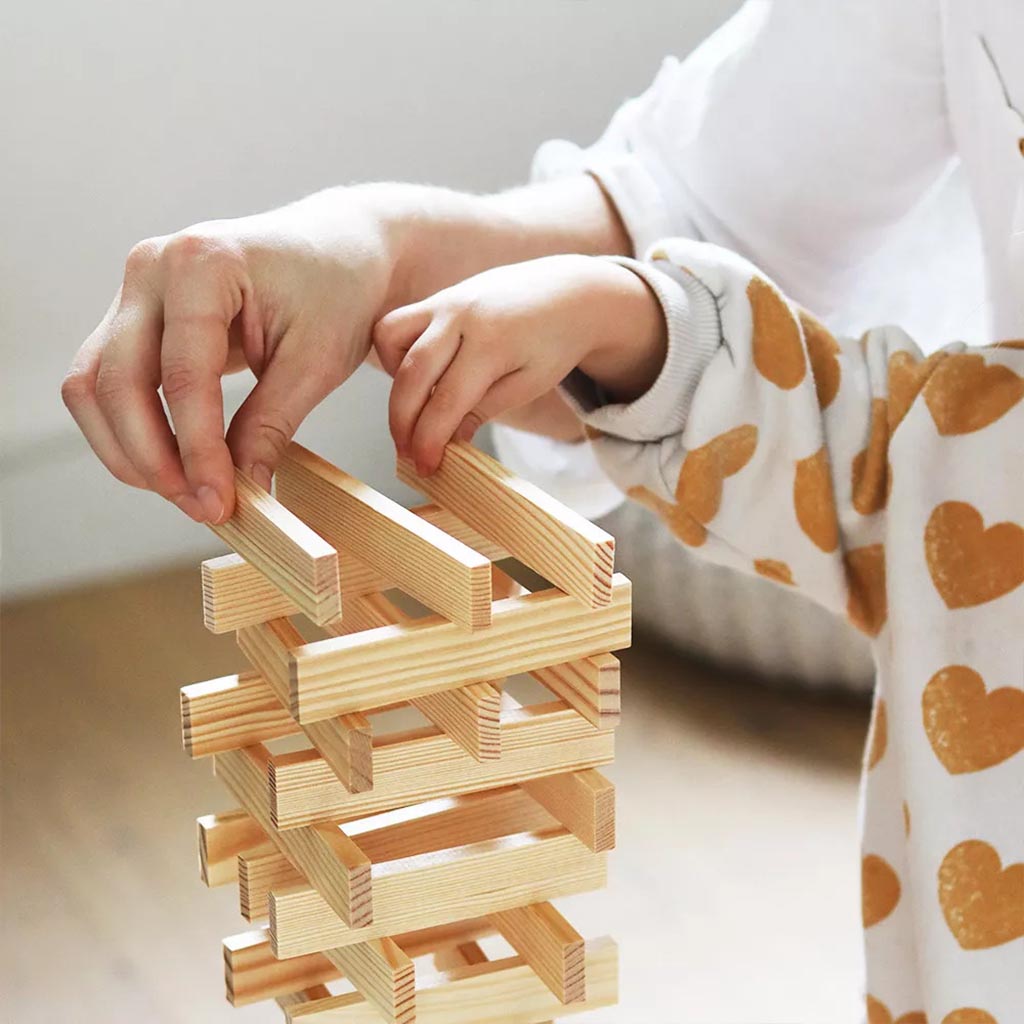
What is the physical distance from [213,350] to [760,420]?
0.22 m

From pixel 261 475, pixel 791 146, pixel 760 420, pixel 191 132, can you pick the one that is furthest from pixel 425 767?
pixel 191 132

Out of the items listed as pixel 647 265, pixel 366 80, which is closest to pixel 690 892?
pixel 647 265

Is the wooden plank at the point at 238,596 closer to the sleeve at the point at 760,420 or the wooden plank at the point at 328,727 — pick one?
the wooden plank at the point at 328,727

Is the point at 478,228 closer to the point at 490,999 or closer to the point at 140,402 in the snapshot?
the point at 140,402

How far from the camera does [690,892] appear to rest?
0.95 metres

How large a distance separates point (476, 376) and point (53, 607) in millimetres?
1051

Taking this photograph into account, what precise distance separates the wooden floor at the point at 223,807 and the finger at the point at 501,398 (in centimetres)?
46

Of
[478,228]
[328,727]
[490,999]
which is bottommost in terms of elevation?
[490,999]

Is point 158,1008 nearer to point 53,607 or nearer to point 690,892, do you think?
point 690,892

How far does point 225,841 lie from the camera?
0.47 metres

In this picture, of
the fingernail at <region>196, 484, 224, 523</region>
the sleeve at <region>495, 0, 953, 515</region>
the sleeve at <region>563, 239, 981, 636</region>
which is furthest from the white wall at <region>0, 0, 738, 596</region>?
the fingernail at <region>196, 484, 224, 523</region>

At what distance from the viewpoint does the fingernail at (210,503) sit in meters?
0.42

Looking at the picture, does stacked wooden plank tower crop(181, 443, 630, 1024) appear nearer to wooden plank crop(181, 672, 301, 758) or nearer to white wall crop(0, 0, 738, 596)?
wooden plank crop(181, 672, 301, 758)

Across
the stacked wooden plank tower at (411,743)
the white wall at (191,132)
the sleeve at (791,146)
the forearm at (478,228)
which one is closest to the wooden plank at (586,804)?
the stacked wooden plank tower at (411,743)
